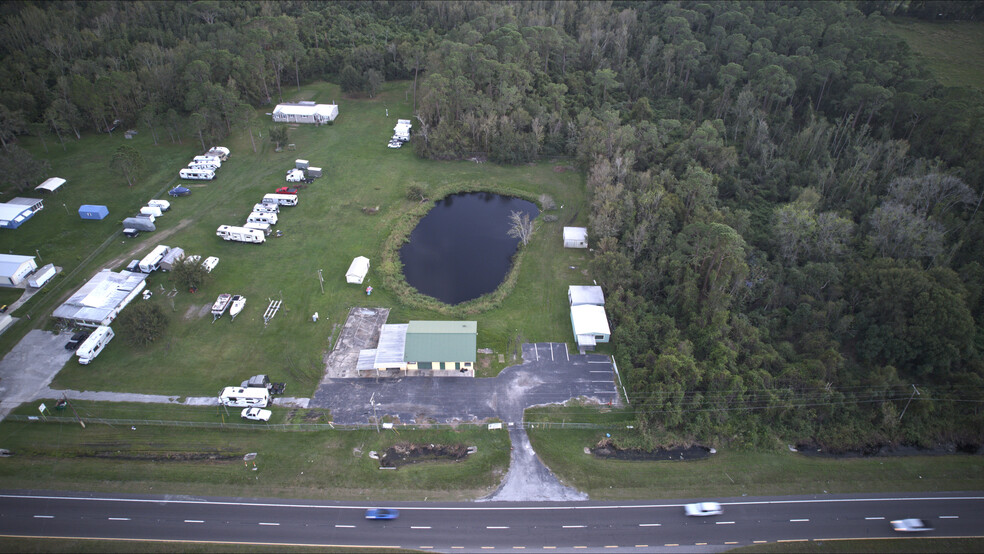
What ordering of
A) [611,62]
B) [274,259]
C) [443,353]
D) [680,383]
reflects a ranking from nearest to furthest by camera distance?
1. [680,383]
2. [443,353]
3. [274,259]
4. [611,62]

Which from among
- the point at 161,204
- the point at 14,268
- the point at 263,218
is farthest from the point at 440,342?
the point at 14,268

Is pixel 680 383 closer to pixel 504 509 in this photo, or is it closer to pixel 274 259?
pixel 504 509

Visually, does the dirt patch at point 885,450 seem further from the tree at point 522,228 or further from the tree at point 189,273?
the tree at point 189,273

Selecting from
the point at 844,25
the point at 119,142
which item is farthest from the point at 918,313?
the point at 119,142

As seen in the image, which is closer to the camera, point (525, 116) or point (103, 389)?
point (103, 389)

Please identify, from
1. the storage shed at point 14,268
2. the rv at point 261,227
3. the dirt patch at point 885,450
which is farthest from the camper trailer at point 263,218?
the dirt patch at point 885,450

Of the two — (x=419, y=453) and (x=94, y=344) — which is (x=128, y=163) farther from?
(x=419, y=453)

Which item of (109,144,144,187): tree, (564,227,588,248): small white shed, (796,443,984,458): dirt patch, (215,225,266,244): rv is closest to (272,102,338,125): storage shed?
(109,144,144,187): tree
